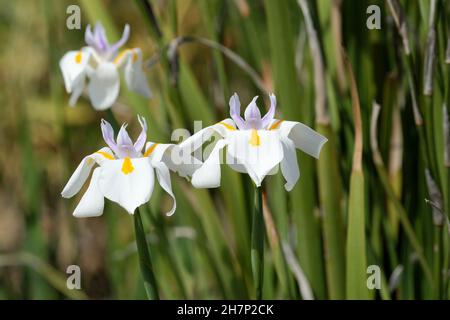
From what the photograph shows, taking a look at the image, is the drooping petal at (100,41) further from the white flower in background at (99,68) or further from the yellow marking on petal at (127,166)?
the yellow marking on petal at (127,166)

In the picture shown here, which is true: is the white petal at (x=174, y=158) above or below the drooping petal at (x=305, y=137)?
below

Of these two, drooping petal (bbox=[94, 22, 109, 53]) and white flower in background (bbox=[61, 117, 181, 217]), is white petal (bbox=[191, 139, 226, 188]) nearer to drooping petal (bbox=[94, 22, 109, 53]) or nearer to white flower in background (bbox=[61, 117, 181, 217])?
white flower in background (bbox=[61, 117, 181, 217])

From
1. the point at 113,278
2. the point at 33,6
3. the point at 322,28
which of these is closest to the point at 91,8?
the point at 322,28

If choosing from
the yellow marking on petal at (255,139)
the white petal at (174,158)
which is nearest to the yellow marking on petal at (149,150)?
the white petal at (174,158)

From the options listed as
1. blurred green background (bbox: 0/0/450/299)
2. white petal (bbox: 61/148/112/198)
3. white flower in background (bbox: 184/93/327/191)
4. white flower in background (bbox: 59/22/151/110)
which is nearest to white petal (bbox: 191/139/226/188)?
white flower in background (bbox: 184/93/327/191)

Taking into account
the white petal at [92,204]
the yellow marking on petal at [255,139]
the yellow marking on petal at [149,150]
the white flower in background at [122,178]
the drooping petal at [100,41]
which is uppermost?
the drooping petal at [100,41]

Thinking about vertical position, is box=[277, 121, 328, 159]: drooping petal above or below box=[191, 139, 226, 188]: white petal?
above

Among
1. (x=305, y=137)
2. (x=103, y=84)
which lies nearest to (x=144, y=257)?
(x=305, y=137)
